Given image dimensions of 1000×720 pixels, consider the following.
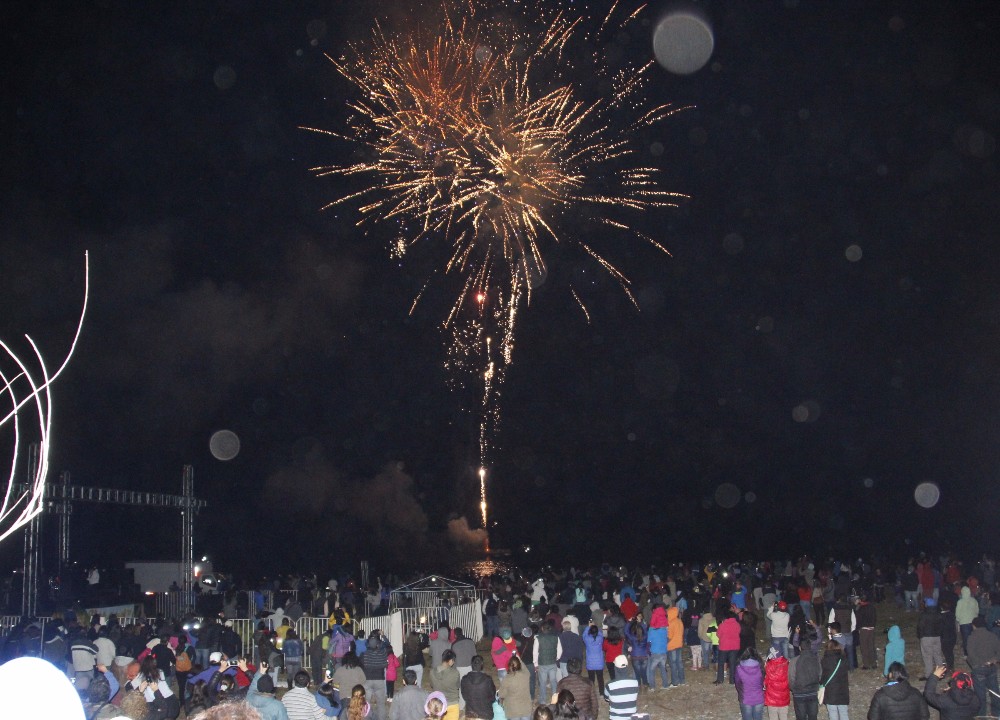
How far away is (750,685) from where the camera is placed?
10.2m

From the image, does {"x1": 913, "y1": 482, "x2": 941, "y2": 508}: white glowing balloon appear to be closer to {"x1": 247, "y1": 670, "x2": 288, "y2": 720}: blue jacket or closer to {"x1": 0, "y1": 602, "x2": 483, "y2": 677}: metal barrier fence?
{"x1": 0, "y1": 602, "x2": 483, "y2": 677}: metal barrier fence

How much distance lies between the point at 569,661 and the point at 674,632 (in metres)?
5.52

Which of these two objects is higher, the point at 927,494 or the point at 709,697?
the point at 927,494

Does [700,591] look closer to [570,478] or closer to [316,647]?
[316,647]

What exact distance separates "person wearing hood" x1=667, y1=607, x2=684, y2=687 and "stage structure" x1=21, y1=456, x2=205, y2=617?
15169 mm

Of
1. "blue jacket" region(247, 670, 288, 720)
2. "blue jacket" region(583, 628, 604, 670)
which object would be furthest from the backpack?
"blue jacket" region(583, 628, 604, 670)

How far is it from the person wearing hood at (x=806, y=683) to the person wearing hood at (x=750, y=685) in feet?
1.16

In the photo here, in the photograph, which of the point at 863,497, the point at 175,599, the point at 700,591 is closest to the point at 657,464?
the point at 863,497

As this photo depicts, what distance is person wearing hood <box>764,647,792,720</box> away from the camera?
33.0 ft

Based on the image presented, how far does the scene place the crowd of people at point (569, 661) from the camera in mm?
8820

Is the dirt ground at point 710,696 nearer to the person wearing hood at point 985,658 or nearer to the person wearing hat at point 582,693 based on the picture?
the person wearing hood at point 985,658

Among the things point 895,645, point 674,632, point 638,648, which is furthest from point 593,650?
point 895,645

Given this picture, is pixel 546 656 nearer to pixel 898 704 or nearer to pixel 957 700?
pixel 898 704

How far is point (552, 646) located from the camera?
42.0 ft
